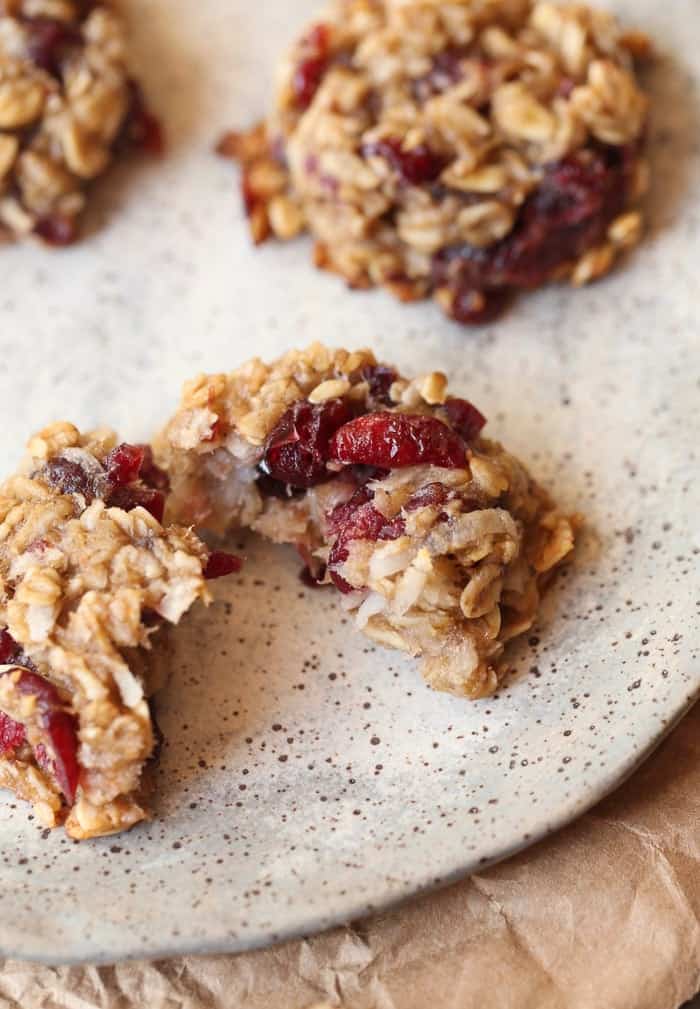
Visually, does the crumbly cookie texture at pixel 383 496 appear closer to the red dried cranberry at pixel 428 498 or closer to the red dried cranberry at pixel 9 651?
the red dried cranberry at pixel 428 498

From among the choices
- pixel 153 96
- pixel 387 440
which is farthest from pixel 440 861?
pixel 153 96

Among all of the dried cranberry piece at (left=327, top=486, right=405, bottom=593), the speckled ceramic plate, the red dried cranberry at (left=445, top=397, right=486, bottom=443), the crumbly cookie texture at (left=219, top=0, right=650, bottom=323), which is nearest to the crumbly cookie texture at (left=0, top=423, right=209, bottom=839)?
the speckled ceramic plate

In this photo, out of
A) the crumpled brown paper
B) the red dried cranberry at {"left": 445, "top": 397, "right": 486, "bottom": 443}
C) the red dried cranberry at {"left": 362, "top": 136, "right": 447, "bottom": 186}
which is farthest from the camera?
the red dried cranberry at {"left": 362, "top": 136, "right": 447, "bottom": 186}

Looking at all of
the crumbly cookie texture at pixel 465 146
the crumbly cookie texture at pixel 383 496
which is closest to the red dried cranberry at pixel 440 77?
the crumbly cookie texture at pixel 465 146

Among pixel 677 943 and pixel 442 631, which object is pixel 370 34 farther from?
pixel 677 943

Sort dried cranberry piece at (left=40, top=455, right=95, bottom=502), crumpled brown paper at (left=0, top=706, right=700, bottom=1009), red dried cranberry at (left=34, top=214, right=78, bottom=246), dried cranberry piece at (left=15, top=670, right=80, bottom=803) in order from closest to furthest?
dried cranberry piece at (left=15, top=670, right=80, bottom=803) < crumpled brown paper at (left=0, top=706, right=700, bottom=1009) < dried cranberry piece at (left=40, top=455, right=95, bottom=502) < red dried cranberry at (left=34, top=214, right=78, bottom=246)

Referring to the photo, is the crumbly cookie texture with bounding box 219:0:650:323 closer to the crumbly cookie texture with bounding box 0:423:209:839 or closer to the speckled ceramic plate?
the speckled ceramic plate

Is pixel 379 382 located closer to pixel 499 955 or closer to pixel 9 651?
pixel 9 651
